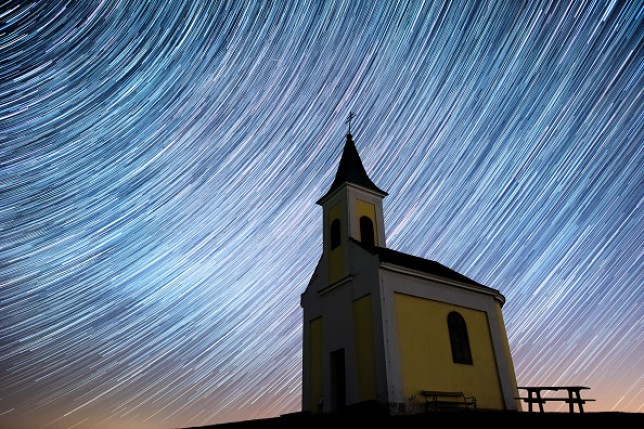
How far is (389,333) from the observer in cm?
1366

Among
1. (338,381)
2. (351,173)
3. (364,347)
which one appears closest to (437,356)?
(364,347)

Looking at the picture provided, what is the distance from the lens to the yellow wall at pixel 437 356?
13.7 meters

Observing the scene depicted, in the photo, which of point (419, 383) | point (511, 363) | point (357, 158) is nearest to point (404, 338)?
point (419, 383)

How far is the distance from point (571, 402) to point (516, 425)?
7029mm

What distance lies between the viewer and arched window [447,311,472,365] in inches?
587

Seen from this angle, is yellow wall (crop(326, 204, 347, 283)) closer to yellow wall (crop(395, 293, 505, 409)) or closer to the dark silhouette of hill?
yellow wall (crop(395, 293, 505, 409))

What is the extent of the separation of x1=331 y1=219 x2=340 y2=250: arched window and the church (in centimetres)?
5

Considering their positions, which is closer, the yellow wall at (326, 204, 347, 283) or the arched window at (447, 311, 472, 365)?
the arched window at (447, 311, 472, 365)

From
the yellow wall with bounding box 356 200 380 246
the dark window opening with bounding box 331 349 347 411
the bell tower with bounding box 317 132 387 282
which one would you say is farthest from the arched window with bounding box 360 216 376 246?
the dark window opening with bounding box 331 349 347 411

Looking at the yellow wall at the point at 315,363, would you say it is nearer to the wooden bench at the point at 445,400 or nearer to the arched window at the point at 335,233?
the arched window at the point at 335,233

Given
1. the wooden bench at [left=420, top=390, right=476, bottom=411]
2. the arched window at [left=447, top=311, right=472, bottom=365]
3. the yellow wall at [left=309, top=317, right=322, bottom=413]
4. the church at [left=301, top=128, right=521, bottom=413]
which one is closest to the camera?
the wooden bench at [left=420, top=390, right=476, bottom=411]

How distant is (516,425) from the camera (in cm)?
662

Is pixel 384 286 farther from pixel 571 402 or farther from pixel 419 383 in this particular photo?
pixel 571 402

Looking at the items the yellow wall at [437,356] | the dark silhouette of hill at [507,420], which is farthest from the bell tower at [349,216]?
the dark silhouette of hill at [507,420]
